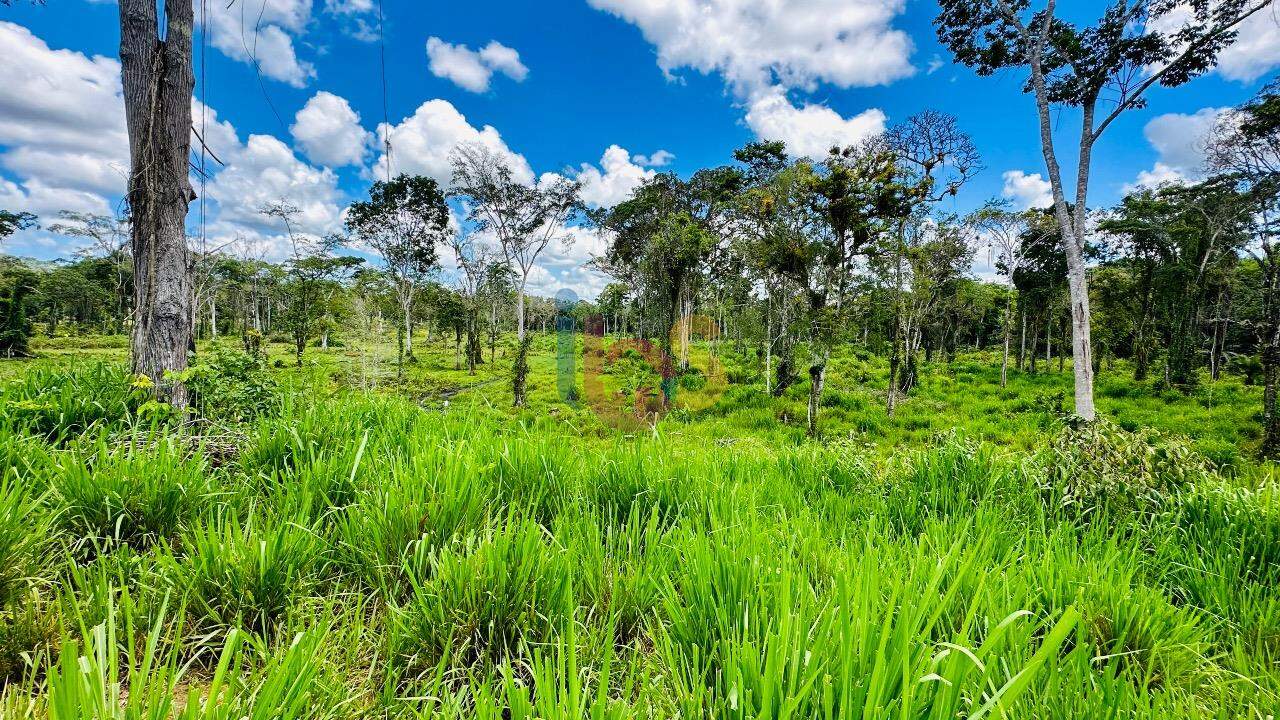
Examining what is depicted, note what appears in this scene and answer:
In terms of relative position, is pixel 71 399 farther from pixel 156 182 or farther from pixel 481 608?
pixel 481 608

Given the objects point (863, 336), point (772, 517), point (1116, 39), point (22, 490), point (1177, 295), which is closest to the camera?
point (22, 490)

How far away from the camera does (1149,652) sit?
1.61 m

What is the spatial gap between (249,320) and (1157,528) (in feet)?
236

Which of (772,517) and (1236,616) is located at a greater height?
(772,517)

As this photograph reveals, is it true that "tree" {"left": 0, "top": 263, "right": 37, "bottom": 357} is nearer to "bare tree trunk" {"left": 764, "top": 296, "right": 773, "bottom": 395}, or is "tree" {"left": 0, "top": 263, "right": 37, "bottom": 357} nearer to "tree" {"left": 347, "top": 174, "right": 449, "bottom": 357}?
"tree" {"left": 347, "top": 174, "right": 449, "bottom": 357}

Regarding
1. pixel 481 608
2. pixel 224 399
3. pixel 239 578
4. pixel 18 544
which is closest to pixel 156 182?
pixel 224 399

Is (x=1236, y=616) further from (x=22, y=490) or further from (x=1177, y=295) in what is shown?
(x=1177, y=295)

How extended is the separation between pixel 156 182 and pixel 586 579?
184 inches

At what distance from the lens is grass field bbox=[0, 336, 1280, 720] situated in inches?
41.3

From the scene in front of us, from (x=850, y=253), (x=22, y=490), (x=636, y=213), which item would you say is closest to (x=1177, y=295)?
(x=850, y=253)

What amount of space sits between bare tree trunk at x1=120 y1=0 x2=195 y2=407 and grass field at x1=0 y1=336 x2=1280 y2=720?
43cm

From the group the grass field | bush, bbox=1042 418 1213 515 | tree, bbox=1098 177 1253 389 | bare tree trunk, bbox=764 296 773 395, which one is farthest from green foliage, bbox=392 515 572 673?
tree, bbox=1098 177 1253 389

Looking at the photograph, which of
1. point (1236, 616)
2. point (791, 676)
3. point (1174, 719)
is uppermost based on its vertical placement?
point (791, 676)

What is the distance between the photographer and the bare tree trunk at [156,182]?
3562 mm
